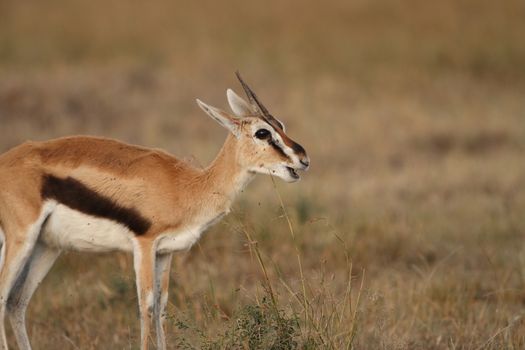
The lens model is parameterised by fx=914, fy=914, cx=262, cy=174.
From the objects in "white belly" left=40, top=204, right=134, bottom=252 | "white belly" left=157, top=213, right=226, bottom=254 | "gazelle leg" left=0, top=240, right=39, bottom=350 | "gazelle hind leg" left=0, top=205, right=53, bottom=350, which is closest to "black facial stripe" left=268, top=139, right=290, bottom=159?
"white belly" left=157, top=213, right=226, bottom=254

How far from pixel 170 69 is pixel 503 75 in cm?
669

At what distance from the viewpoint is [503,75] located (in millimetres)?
18422

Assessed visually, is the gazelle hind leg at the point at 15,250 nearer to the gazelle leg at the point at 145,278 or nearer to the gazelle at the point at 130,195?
the gazelle at the point at 130,195

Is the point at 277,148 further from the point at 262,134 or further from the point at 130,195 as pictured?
the point at 130,195

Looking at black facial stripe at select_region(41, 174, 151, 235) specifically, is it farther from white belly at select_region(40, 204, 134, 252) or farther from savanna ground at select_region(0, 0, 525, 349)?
savanna ground at select_region(0, 0, 525, 349)

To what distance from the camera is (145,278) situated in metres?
5.91

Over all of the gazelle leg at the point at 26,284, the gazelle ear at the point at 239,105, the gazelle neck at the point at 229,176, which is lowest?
the gazelle leg at the point at 26,284

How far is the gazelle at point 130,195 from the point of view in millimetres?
5941

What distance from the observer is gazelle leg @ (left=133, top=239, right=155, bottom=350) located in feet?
19.4

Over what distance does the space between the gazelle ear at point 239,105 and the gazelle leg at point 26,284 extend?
1602 mm

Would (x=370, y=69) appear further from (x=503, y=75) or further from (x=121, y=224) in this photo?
(x=121, y=224)

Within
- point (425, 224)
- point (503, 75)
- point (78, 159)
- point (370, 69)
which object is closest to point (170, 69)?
point (370, 69)

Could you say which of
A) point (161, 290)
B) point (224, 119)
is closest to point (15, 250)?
point (161, 290)

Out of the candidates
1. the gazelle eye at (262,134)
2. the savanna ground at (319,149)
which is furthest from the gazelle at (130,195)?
the savanna ground at (319,149)
